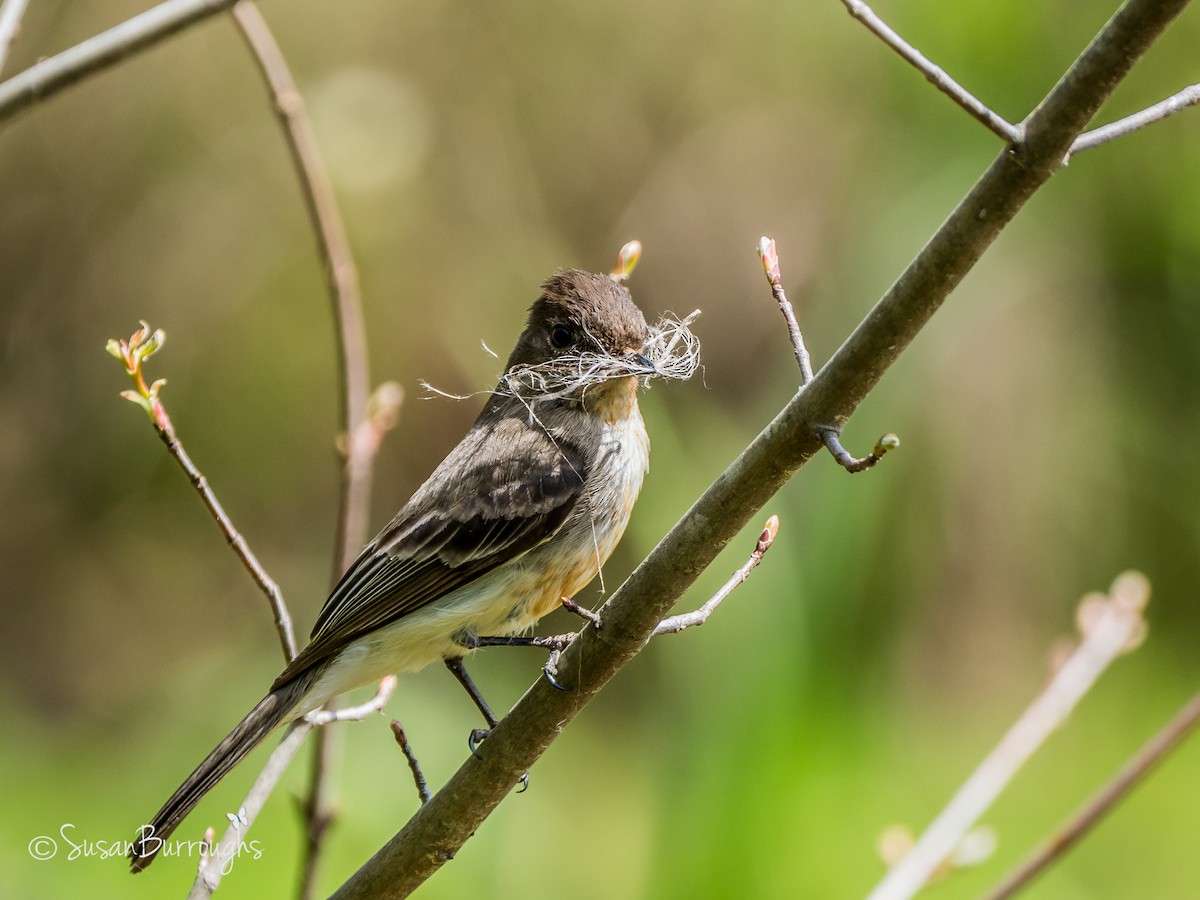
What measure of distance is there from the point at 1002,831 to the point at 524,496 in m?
2.13

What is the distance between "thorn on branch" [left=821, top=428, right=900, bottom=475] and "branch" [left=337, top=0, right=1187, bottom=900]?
3 cm

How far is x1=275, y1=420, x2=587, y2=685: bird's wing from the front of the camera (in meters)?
2.93

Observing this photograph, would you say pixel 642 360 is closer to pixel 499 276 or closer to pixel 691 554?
pixel 691 554

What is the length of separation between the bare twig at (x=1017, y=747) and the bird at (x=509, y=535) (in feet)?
3.17

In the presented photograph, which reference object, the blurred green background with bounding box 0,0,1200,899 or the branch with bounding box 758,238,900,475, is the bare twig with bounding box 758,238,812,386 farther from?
the blurred green background with bounding box 0,0,1200,899

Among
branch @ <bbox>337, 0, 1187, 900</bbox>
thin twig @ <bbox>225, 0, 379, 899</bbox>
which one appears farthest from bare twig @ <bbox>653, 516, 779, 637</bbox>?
thin twig @ <bbox>225, 0, 379, 899</bbox>

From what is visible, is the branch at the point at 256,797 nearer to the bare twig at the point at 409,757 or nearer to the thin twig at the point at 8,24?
the bare twig at the point at 409,757

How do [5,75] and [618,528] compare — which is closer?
[618,528]

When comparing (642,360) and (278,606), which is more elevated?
(642,360)

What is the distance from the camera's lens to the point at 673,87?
20.3 feet

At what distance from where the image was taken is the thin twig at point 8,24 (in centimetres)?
217

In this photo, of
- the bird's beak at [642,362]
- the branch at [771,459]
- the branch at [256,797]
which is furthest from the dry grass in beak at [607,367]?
the branch at [256,797]

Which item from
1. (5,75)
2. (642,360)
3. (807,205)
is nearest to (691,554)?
(642,360)

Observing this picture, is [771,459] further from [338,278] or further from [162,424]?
[338,278]
